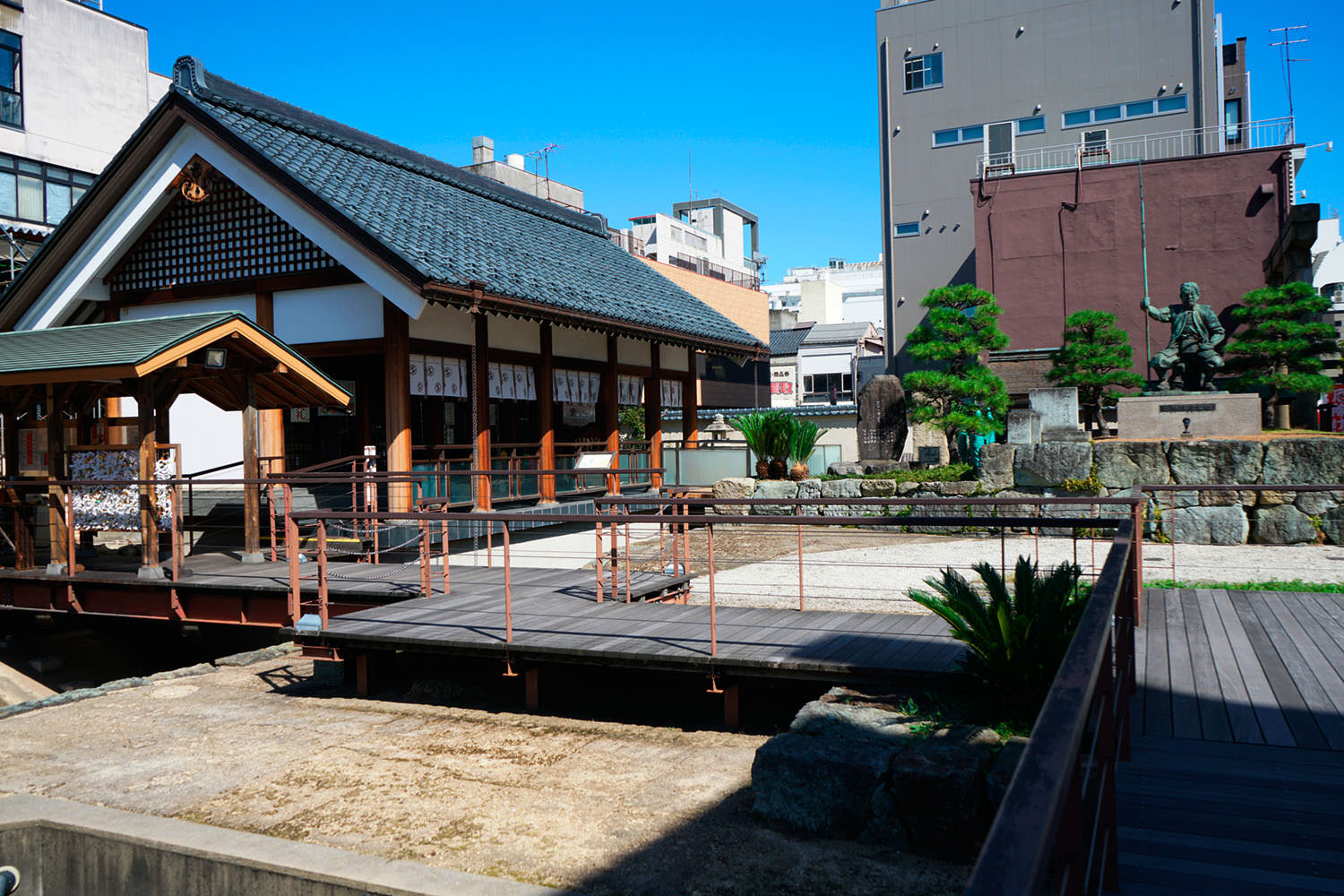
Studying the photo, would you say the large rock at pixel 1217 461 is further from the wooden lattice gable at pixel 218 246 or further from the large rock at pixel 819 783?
the wooden lattice gable at pixel 218 246

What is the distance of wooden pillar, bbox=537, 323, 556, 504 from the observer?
54.3 feet

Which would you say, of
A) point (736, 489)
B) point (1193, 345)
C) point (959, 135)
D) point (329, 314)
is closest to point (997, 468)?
point (1193, 345)

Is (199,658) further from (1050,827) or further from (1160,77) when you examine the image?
(1160,77)

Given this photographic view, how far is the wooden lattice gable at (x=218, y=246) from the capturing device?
1463 cm

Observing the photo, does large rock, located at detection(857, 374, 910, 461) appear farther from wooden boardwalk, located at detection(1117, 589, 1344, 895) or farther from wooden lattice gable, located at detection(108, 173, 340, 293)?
wooden boardwalk, located at detection(1117, 589, 1344, 895)

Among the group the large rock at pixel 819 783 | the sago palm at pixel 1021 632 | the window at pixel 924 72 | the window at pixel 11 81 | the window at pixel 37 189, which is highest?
the window at pixel 924 72

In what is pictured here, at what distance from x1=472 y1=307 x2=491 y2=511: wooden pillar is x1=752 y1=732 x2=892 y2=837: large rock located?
10431mm

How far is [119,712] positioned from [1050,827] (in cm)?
863

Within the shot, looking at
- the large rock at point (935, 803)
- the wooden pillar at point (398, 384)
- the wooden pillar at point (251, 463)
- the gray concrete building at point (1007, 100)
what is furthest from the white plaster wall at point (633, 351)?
the gray concrete building at point (1007, 100)

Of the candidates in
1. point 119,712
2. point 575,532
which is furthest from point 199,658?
point 575,532

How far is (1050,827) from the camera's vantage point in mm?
1388

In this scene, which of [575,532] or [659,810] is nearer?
[659,810]

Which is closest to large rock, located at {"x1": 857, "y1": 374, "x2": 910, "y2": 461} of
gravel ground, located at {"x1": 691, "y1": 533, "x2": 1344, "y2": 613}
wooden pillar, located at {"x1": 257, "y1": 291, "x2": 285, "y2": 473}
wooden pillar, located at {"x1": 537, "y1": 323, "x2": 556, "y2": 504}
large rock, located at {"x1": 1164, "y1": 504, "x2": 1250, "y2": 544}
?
gravel ground, located at {"x1": 691, "y1": 533, "x2": 1344, "y2": 613}

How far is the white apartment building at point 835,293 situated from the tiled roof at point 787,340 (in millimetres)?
5268
